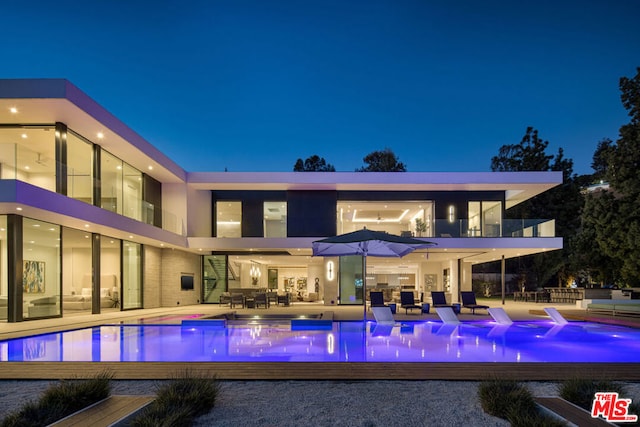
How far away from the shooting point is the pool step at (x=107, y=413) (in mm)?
3264

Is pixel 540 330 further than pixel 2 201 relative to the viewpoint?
Yes

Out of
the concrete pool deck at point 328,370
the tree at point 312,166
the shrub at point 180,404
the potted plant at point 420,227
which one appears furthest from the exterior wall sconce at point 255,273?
the tree at point 312,166

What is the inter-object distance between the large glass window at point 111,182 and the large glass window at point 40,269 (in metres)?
1.63

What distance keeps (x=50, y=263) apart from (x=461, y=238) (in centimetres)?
1483

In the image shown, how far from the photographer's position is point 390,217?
22.2 m

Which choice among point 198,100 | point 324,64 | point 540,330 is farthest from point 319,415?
point 198,100

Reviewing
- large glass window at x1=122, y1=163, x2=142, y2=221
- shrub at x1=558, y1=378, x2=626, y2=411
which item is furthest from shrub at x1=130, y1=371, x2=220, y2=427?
large glass window at x1=122, y1=163, x2=142, y2=221

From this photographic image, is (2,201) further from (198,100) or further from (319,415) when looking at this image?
(198,100)

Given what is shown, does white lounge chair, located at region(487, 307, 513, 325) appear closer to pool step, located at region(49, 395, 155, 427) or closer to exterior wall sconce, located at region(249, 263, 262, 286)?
pool step, located at region(49, 395, 155, 427)

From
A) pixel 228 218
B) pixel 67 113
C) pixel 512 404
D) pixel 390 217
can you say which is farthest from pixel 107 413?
pixel 390 217

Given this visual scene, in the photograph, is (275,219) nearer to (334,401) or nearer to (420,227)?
(420,227)

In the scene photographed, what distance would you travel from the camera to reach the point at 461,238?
1753cm

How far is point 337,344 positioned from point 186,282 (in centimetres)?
1337

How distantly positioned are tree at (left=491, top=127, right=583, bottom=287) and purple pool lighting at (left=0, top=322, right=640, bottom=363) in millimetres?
19184
